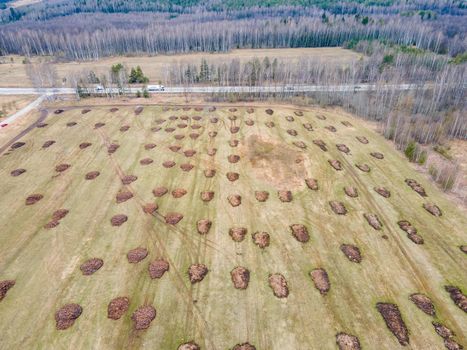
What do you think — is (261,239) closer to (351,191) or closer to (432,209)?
(351,191)

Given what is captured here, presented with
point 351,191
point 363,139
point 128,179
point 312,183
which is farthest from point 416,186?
point 128,179

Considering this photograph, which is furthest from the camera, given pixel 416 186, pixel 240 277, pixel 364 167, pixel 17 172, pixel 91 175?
pixel 364 167

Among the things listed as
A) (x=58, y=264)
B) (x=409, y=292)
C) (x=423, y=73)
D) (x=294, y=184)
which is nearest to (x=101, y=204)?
(x=58, y=264)

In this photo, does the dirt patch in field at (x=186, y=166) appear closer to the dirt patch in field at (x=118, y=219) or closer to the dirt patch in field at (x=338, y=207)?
the dirt patch in field at (x=118, y=219)

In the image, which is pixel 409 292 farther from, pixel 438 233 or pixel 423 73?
pixel 423 73

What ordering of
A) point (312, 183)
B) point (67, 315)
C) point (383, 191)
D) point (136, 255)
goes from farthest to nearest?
1. point (312, 183)
2. point (383, 191)
3. point (136, 255)
4. point (67, 315)
